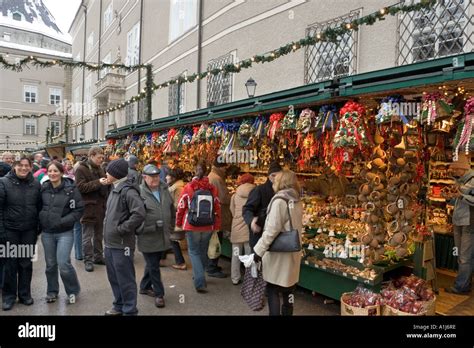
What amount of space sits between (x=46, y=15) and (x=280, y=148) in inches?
2282

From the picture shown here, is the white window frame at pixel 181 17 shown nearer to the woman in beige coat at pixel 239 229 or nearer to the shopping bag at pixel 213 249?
the woman in beige coat at pixel 239 229

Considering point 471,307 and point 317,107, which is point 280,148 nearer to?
point 317,107

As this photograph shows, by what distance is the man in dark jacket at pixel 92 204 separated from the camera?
6516mm

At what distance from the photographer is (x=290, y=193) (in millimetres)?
4035

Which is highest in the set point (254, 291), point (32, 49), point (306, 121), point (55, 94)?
point (32, 49)

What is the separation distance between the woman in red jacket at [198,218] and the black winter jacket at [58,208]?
5.25 feet

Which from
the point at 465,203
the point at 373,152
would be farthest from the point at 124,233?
the point at 465,203

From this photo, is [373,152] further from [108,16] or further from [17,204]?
[108,16]

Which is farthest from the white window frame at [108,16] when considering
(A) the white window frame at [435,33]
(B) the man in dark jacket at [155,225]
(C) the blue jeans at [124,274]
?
(C) the blue jeans at [124,274]

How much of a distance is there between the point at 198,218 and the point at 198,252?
54 centimetres

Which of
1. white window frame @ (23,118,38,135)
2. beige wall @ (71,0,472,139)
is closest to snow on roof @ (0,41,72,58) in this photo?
white window frame @ (23,118,38,135)

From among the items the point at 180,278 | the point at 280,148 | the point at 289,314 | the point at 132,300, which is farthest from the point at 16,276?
the point at 280,148

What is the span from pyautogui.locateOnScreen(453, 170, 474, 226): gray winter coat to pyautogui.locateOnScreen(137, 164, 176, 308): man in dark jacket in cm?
429

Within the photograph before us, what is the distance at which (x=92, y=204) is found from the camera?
667cm
